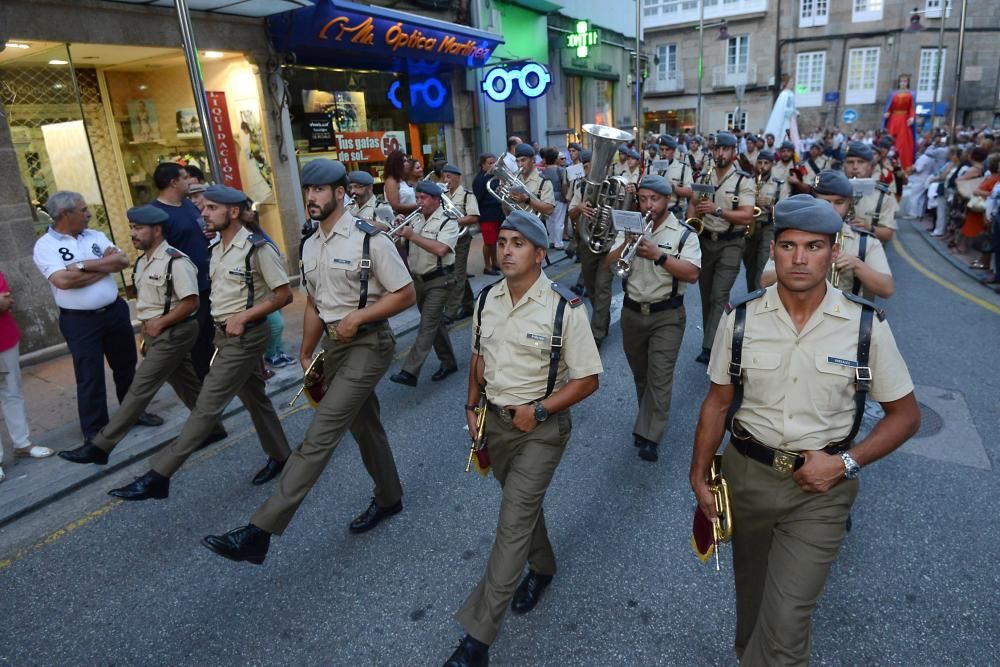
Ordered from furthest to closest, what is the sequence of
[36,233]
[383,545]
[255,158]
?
[255,158] → [36,233] → [383,545]

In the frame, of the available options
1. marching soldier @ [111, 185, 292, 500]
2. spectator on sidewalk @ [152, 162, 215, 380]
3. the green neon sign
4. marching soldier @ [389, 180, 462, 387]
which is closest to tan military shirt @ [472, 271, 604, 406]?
marching soldier @ [111, 185, 292, 500]

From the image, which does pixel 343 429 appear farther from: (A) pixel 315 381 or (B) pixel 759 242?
(B) pixel 759 242

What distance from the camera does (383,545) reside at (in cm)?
384

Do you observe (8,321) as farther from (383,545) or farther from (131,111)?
(131,111)

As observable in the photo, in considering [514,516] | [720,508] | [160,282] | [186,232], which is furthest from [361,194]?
[720,508]

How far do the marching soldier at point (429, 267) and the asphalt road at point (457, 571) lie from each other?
1240 mm

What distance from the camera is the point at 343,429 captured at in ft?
11.9

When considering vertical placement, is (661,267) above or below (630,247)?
below

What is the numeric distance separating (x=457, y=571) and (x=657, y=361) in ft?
7.26

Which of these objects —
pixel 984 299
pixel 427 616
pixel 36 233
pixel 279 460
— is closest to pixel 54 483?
pixel 279 460

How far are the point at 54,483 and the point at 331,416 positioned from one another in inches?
105

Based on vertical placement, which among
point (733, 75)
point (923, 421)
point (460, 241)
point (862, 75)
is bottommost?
point (923, 421)

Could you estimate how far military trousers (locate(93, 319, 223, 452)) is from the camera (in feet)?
14.7

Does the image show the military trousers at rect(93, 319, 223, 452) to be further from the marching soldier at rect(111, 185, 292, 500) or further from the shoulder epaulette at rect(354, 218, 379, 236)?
the shoulder epaulette at rect(354, 218, 379, 236)
